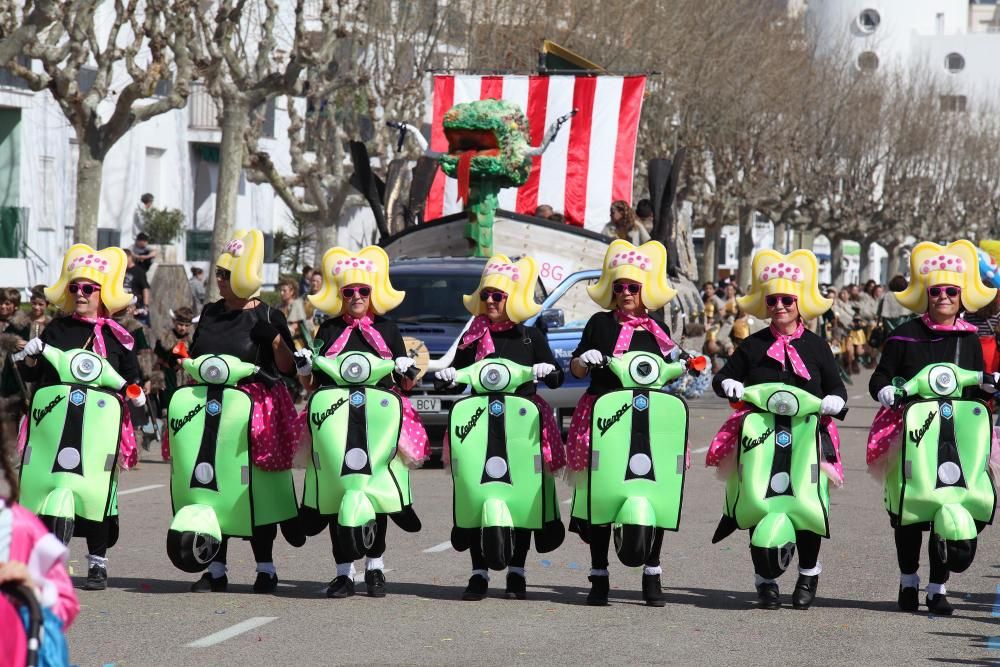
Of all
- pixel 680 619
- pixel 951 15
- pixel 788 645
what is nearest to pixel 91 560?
pixel 680 619

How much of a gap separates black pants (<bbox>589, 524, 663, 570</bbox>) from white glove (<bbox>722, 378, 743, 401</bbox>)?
2.51 feet

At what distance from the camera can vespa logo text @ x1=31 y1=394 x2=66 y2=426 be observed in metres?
9.65

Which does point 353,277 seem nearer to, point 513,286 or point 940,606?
point 513,286

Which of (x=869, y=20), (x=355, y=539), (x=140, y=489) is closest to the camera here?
(x=355, y=539)

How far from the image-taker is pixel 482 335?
9.88 meters

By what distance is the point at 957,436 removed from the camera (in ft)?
30.6

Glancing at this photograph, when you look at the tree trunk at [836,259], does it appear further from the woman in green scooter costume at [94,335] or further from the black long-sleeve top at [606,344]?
the woman in green scooter costume at [94,335]

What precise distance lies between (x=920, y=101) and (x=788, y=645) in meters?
51.5

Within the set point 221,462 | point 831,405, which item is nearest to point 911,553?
point 831,405

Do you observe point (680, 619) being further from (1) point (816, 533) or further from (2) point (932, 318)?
(2) point (932, 318)

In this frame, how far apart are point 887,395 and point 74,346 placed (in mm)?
4098

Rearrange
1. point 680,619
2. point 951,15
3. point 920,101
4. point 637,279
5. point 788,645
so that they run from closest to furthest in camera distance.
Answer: point 788,645
point 680,619
point 637,279
point 920,101
point 951,15

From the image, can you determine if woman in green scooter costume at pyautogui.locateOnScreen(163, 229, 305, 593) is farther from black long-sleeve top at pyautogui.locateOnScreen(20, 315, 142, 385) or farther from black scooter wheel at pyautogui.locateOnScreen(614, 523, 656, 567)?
black scooter wheel at pyautogui.locateOnScreen(614, 523, 656, 567)

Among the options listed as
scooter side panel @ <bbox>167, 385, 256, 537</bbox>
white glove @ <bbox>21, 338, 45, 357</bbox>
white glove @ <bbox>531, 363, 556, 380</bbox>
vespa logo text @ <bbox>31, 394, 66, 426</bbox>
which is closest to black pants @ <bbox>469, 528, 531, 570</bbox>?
white glove @ <bbox>531, 363, 556, 380</bbox>
